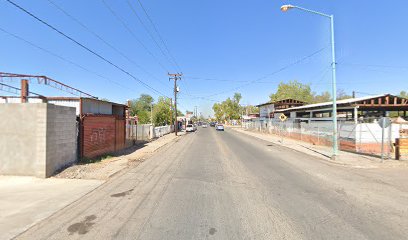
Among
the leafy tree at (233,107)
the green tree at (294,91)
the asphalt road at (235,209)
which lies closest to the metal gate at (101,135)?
the asphalt road at (235,209)

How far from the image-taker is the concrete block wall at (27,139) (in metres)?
9.89

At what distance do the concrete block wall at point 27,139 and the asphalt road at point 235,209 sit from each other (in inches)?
110

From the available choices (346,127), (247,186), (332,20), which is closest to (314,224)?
(247,186)

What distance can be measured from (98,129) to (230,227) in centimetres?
1287

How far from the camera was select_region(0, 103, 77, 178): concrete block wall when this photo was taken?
9.89 metres

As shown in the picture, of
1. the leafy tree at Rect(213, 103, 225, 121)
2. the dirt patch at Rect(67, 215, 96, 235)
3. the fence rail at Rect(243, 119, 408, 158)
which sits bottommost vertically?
the dirt patch at Rect(67, 215, 96, 235)

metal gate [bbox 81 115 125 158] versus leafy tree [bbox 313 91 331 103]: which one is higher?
leafy tree [bbox 313 91 331 103]

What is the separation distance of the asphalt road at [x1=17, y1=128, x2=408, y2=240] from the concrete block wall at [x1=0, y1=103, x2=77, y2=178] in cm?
281

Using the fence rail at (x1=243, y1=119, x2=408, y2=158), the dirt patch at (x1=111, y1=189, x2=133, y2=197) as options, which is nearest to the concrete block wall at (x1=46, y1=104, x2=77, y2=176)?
the dirt patch at (x1=111, y1=189, x2=133, y2=197)

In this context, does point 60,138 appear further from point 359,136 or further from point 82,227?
point 359,136

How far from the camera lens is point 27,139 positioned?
32.9 ft

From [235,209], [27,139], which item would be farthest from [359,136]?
[27,139]

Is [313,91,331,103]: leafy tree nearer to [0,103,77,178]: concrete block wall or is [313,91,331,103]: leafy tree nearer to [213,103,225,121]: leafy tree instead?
[213,103,225,121]: leafy tree

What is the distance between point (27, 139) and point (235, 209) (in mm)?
8365
